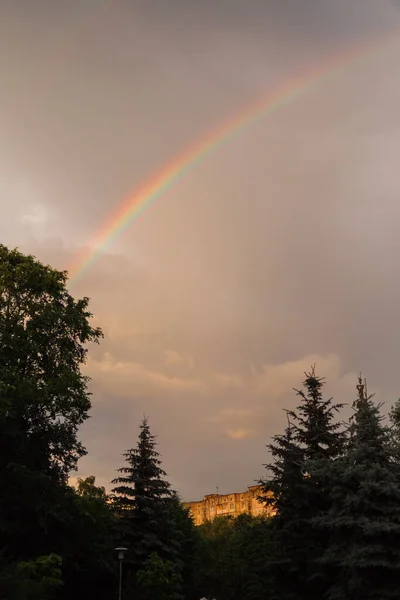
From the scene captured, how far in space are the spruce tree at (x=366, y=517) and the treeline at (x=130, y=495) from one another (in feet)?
0.20

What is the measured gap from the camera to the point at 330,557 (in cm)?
3081

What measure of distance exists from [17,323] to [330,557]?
69.0 feet

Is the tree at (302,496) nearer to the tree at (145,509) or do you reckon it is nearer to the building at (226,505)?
the tree at (145,509)

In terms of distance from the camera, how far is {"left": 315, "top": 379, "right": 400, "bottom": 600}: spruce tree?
28.5 m

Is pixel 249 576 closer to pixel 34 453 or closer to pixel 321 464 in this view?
pixel 321 464

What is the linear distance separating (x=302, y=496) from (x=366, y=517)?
800 cm

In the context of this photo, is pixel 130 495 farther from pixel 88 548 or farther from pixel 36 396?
pixel 36 396

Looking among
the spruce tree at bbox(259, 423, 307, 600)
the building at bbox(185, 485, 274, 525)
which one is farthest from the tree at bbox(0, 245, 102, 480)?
the building at bbox(185, 485, 274, 525)

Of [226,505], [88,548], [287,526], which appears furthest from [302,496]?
[226,505]

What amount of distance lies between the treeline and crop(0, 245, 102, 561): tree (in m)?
0.07

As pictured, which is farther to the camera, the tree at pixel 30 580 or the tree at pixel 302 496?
the tree at pixel 302 496

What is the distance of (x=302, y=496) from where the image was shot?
37.2m

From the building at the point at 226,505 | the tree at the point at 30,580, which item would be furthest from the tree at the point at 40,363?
the building at the point at 226,505

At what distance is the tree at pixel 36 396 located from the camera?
3275cm
